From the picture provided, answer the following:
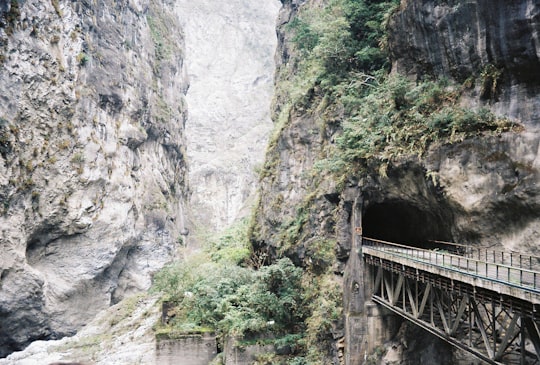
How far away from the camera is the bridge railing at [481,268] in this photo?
7.75m

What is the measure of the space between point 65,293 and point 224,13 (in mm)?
94236

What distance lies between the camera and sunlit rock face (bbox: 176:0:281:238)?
80250mm

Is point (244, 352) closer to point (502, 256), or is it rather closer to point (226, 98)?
point (502, 256)

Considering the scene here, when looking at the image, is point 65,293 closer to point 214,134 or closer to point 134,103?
point 134,103

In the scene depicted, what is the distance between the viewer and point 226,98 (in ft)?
322

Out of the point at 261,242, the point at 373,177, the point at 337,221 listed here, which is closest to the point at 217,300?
the point at 261,242

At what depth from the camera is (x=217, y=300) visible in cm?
2038

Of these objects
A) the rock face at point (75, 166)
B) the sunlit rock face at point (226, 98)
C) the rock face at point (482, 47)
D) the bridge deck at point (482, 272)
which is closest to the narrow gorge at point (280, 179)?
the rock face at point (482, 47)

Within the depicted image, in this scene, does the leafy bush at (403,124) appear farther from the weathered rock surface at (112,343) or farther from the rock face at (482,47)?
the weathered rock surface at (112,343)

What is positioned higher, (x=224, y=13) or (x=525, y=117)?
(x=224, y=13)

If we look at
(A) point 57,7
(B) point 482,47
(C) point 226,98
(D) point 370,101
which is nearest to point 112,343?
(D) point 370,101

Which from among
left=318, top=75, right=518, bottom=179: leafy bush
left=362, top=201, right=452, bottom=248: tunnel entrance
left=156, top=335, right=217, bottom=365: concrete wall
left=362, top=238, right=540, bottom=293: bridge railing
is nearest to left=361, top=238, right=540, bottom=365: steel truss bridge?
left=362, top=238, right=540, bottom=293: bridge railing

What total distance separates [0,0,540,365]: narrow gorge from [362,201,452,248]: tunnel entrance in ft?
0.36

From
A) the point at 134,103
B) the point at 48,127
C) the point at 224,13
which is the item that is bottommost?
the point at 48,127
